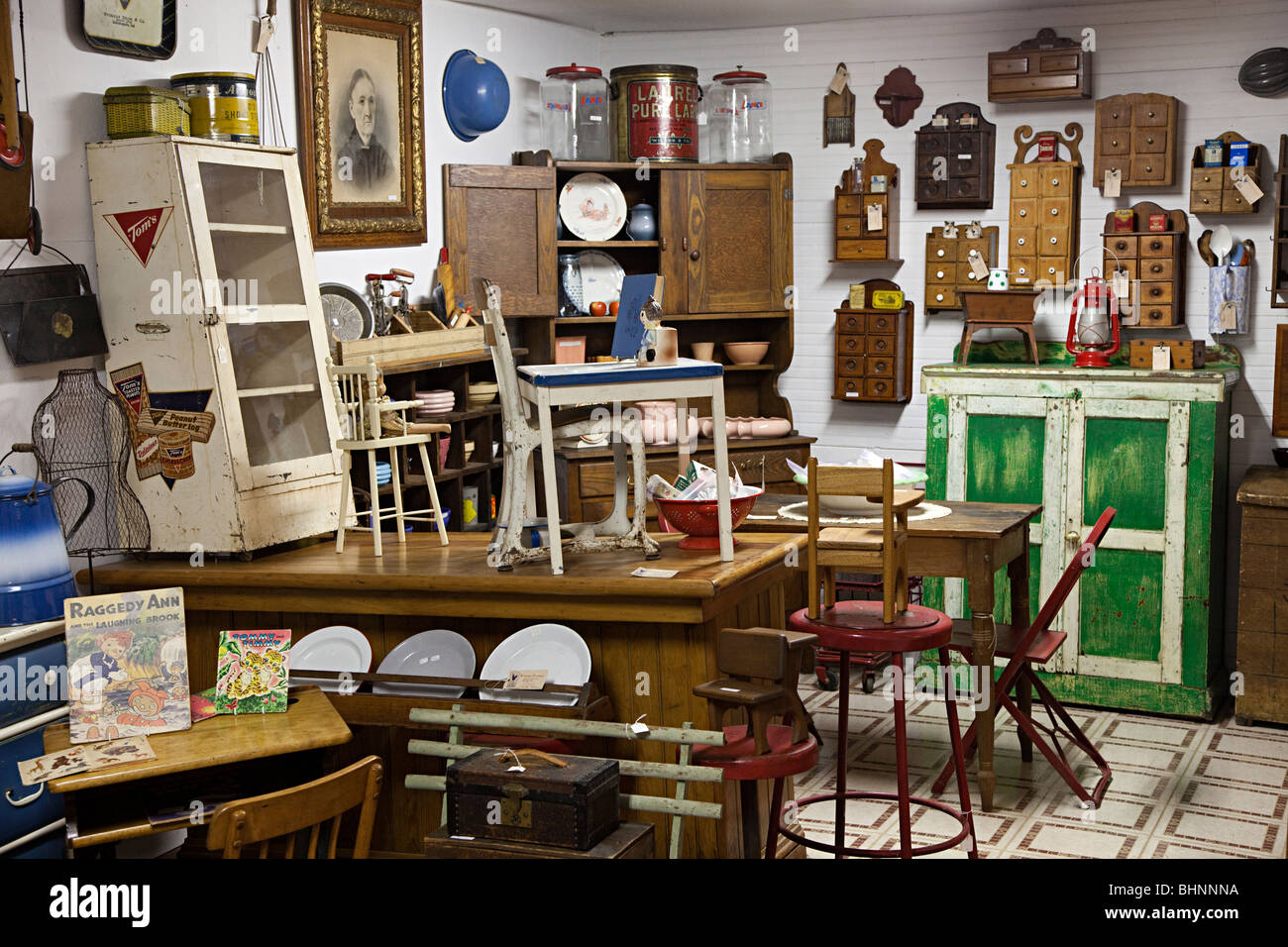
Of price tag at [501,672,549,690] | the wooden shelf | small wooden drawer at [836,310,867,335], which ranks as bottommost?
price tag at [501,672,549,690]

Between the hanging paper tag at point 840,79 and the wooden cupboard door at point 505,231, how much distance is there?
169 centimetres

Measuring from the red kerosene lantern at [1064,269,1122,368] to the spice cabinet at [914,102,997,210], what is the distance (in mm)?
730

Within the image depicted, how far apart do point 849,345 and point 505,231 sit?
2.01m

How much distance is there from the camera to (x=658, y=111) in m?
7.00

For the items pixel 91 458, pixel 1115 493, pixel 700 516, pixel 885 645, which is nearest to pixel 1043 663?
pixel 1115 493

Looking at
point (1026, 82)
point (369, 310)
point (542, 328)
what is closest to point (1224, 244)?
point (1026, 82)

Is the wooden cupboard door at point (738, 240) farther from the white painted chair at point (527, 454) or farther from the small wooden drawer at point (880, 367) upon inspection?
the white painted chair at point (527, 454)

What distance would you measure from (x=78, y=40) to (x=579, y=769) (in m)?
2.82

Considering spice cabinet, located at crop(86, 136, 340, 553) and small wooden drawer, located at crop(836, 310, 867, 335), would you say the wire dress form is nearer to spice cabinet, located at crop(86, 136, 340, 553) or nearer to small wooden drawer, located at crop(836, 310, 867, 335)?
spice cabinet, located at crop(86, 136, 340, 553)

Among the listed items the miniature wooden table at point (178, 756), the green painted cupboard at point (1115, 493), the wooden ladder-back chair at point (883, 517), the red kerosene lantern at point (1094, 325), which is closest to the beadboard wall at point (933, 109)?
the red kerosene lantern at point (1094, 325)

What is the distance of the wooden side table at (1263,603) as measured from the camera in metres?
6.02

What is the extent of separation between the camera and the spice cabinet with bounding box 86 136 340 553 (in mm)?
4254

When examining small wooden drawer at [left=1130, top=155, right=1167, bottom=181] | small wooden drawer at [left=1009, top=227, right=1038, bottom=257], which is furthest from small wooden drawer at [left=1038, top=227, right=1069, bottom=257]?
small wooden drawer at [left=1130, top=155, right=1167, bottom=181]
